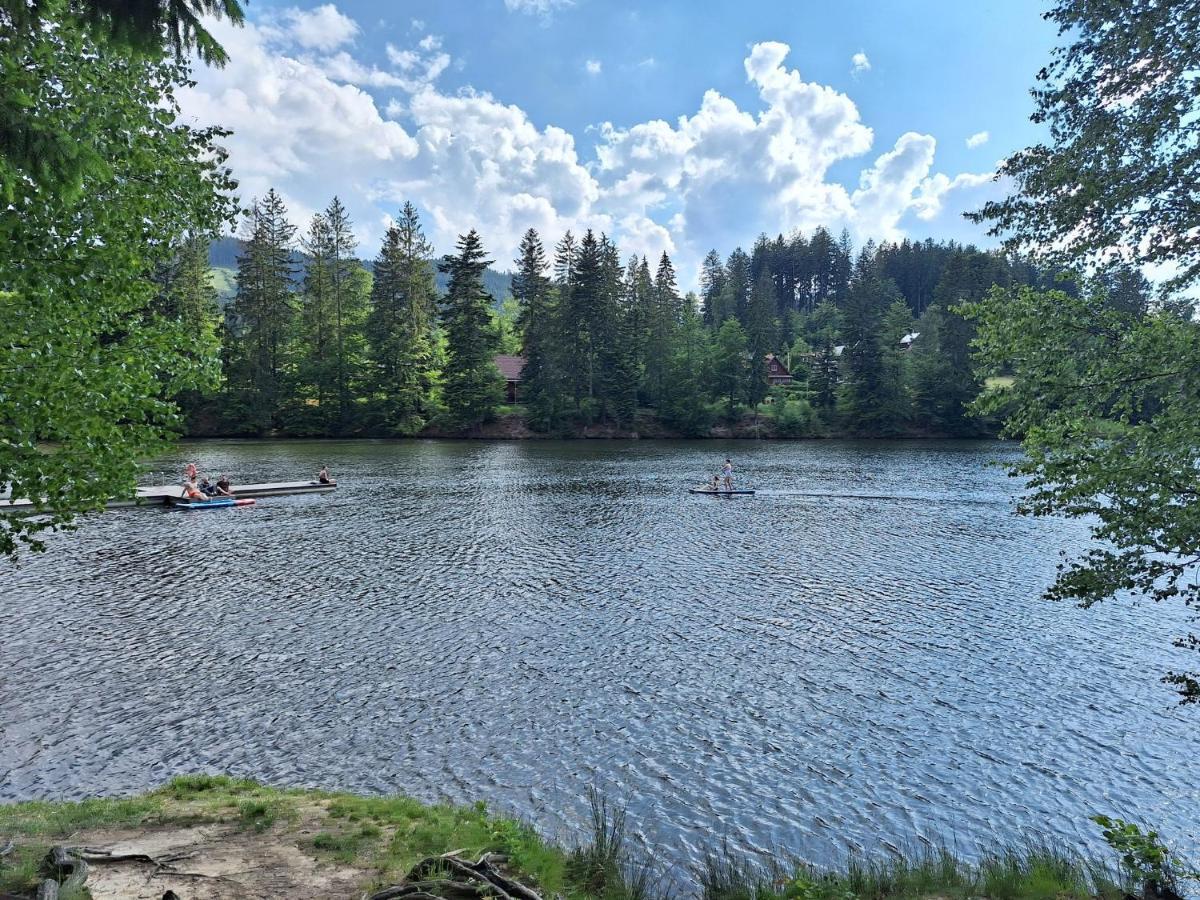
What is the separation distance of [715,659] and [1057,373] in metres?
10.4

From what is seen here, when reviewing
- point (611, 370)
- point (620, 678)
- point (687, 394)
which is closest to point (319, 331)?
point (611, 370)

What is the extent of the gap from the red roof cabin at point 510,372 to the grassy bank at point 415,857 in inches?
3309

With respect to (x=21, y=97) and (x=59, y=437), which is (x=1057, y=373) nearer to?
(x=21, y=97)

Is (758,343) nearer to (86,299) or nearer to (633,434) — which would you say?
(633,434)

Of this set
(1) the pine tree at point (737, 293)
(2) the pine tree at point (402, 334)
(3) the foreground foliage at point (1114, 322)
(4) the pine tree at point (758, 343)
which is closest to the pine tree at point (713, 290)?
(1) the pine tree at point (737, 293)

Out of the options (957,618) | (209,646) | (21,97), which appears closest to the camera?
(21,97)

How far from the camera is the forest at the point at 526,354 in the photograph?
8481cm

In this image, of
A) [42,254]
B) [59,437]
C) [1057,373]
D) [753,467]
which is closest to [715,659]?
[1057,373]

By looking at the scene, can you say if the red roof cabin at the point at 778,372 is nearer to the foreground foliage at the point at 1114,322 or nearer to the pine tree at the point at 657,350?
the pine tree at the point at 657,350

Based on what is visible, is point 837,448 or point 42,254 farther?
point 837,448

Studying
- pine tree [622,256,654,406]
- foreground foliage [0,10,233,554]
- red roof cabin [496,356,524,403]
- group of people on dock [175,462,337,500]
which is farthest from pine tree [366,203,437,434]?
foreground foliage [0,10,233,554]

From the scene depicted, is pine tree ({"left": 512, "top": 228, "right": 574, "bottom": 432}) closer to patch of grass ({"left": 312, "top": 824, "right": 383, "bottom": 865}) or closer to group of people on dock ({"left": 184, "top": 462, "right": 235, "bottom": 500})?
group of people on dock ({"left": 184, "top": 462, "right": 235, "bottom": 500})

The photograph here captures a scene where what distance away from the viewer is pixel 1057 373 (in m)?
10.3

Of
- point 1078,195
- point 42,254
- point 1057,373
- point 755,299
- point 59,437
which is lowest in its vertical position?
point 59,437
